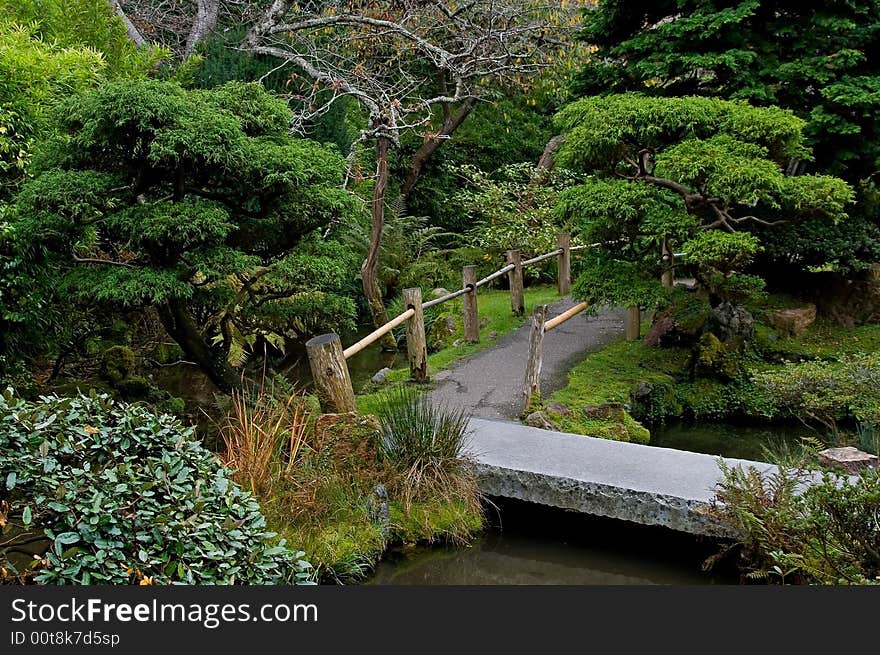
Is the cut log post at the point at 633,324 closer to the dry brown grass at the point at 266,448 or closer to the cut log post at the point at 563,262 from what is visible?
the cut log post at the point at 563,262

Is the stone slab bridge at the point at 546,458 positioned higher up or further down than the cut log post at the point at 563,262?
further down

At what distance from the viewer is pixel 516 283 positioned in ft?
31.3

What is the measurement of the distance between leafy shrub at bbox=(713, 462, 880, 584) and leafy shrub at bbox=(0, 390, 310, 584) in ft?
7.19

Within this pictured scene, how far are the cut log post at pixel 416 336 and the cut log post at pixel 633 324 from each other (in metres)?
2.47

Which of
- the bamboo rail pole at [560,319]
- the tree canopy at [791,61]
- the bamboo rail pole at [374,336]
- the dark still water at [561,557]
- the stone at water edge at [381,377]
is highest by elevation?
the tree canopy at [791,61]

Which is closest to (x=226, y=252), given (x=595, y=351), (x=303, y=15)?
(x=595, y=351)

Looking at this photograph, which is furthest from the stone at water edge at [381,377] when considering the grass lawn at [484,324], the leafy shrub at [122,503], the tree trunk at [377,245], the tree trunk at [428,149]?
the tree trunk at [428,149]

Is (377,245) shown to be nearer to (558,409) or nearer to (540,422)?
(558,409)

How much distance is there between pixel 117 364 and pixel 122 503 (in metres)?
4.07

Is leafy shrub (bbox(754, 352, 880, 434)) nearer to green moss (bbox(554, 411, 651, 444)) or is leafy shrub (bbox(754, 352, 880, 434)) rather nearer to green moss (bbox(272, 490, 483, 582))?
green moss (bbox(554, 411, 651, 444))

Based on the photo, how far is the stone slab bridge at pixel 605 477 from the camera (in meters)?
4.29

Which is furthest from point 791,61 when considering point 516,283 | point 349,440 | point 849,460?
point 349,440

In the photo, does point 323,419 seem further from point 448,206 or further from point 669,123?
point 448,206

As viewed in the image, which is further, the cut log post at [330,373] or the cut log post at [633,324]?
the cut log post at [633,324]
